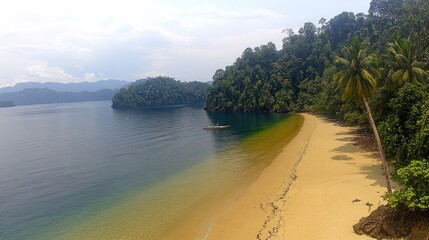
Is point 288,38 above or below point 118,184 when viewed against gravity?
above

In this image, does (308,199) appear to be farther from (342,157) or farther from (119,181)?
(119,181)

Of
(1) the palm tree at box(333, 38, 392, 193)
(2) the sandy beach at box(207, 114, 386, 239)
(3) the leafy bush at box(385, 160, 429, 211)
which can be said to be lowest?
(2) the sandy beach at box(207, 114, 386, 239)

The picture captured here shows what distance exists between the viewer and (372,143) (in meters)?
45.5

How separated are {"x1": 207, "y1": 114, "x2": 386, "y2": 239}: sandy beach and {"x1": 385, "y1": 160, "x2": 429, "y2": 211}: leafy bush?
331 cm

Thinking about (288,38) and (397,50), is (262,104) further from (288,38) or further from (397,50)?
(397,50)

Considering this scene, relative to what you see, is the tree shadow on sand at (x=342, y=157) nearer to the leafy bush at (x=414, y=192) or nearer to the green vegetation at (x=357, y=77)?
the green vegetation at (x=357, y=77)

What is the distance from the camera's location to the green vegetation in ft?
90.5

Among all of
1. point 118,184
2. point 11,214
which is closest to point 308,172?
point 118,184

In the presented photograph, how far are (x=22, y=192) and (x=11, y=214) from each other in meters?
7.96

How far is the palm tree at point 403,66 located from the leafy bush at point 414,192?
1577 centimetres

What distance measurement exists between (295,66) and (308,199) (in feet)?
387

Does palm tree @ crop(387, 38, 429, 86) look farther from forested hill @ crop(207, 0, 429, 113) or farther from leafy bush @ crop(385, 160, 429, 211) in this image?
forested hill @ crop(207, 0, 429, 113)

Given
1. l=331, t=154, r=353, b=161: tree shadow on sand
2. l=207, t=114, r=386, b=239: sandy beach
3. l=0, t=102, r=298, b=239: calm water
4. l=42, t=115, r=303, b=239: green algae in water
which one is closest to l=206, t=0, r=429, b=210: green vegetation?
l=207, t=114, r=386, b=239: sandy beach

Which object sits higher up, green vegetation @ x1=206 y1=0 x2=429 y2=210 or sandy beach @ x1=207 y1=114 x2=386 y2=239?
green vegetation @ x1=206 y1=0 x2=429 y2=210
